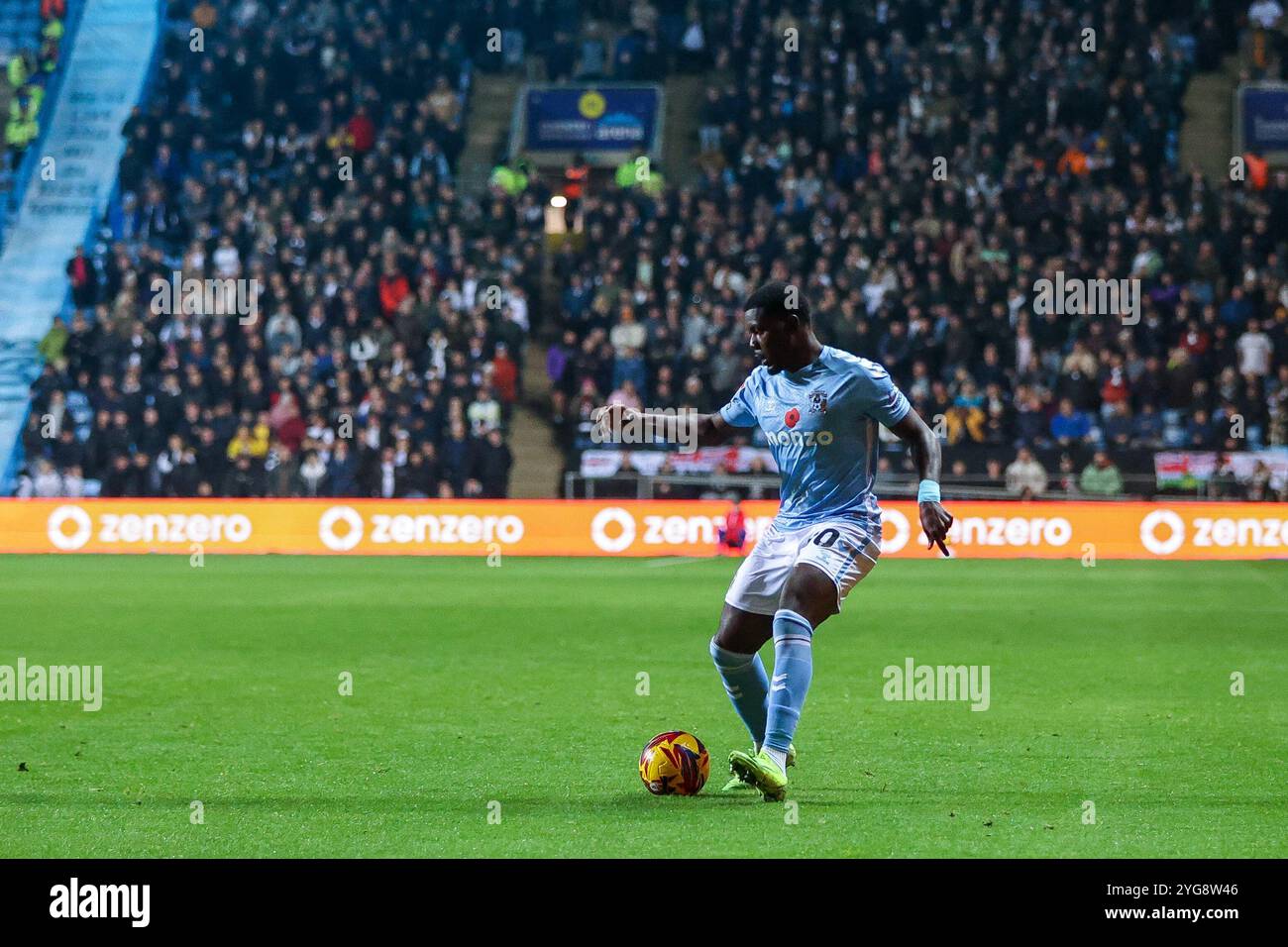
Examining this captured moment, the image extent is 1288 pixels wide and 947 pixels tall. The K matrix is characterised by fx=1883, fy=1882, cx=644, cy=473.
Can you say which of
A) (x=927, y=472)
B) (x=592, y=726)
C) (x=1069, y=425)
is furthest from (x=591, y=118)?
(x=927, y=472)

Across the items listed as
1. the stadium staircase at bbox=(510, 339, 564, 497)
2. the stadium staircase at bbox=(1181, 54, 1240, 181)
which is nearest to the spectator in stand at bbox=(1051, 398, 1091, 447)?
the stadium staircase at bbox=(510, 339, 564, 497)

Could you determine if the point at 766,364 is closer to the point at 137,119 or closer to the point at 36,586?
the point at 36,586

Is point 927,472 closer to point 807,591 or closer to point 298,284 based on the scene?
point 807,591

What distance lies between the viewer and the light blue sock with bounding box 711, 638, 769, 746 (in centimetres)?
892

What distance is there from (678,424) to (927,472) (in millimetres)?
1419

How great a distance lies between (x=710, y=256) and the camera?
30984mm

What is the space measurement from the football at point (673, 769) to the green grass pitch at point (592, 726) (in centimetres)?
10

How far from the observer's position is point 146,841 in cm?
734

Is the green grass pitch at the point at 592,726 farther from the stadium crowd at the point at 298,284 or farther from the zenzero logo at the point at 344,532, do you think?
the stadium crowd at the point at 298,284

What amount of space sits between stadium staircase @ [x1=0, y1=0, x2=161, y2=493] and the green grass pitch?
1470 centimetres

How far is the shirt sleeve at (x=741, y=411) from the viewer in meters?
9.16

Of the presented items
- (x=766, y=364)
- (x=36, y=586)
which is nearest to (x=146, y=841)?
(x=766, y=364)

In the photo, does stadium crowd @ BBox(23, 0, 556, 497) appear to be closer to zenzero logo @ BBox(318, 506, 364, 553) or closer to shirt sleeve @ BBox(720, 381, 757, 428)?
zenzero logo @ BBox(318, 506, 364, 553)
